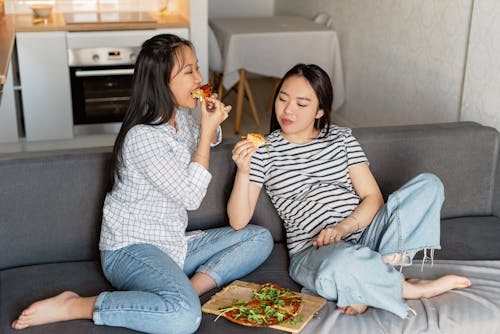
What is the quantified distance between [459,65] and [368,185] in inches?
53.5

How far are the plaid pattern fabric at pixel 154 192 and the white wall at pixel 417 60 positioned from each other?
1.51m

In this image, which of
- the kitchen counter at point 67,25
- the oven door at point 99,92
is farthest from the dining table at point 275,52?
the oven door at point 99,92

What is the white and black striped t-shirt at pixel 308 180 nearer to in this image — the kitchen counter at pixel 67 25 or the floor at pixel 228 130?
the floor at pixel 228 130

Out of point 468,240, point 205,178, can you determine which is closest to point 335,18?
point 468,240

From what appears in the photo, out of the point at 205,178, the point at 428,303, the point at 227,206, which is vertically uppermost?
the point at 205,178

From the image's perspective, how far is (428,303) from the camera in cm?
233

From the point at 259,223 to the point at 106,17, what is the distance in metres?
2.39

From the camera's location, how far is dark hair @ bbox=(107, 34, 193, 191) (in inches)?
92.9

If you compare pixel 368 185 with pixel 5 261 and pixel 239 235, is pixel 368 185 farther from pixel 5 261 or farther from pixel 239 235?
pixel 5 261

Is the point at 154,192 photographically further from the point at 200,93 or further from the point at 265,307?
the point at 265,307

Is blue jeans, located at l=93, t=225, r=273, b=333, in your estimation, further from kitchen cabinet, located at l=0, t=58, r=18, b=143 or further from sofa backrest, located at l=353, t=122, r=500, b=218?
kitchen cabinet, located at l=0, t=58, r=18, b=143

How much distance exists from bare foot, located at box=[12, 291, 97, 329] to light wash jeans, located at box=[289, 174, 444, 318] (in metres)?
0.67

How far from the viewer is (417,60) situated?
4141 mm

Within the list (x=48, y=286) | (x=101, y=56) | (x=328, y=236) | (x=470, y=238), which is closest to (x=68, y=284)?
(x=48, y=286)
